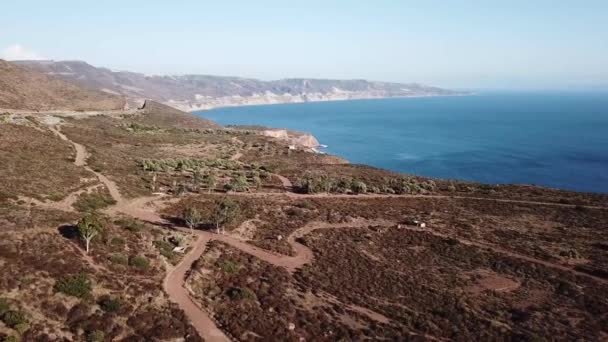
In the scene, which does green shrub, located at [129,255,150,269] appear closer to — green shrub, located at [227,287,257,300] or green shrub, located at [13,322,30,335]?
green shrub, located at [227,287,257,300]

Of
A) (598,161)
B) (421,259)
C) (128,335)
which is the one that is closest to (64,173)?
(128,335)

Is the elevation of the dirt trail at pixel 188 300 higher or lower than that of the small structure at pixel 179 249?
lower

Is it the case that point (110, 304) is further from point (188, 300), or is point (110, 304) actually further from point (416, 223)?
point (416, 223)

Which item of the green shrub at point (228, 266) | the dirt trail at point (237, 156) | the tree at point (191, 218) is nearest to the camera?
the green shrub at point (228, 266)

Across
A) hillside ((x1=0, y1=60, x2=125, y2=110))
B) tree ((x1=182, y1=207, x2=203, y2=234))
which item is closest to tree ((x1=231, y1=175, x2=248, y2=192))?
tree ((x1=182, y1=207, x2=203, y2=234))

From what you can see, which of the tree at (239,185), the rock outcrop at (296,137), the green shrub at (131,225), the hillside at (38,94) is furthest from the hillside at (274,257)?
the rock outcrop at (296,137)

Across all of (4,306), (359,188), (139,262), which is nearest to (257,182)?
(359,188)

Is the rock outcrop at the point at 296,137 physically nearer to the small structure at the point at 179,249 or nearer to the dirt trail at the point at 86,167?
the dirt trail at the point at 86,167
